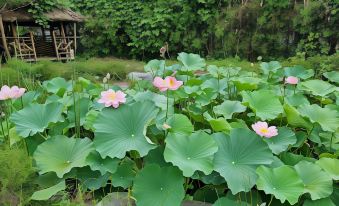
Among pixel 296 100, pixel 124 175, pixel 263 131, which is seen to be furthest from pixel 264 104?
pixel 124 175

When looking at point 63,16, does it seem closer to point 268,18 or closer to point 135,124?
point 268,18

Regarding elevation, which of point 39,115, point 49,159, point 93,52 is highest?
point 39,115

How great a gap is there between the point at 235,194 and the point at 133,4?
844 cm

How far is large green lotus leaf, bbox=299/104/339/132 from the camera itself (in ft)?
5.07

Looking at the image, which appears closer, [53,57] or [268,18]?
[268,18]

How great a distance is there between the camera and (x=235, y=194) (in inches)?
50.4

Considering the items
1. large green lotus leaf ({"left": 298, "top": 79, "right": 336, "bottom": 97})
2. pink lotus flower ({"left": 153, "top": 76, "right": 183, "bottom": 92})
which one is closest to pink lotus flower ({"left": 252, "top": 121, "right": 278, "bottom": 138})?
pink lotus flower ({"left": 153, "top": 76, "right": 183, "bottom": 92})

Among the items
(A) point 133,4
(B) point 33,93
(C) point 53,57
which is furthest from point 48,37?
(B) point 33,93

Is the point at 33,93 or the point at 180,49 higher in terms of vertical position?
the point at 33,93

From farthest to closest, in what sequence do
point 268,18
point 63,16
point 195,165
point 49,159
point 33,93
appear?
point 63,16
point 268,18
point 33,93
point 49,159
point 195,165

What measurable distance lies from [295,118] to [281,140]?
0.17m

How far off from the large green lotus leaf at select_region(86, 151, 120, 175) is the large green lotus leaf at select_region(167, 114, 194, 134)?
26 cm

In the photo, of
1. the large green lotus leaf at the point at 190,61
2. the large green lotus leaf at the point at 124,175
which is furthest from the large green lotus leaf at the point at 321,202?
the large green lotus leaf at the point at 190,61

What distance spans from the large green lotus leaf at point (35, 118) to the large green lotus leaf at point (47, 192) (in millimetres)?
281
